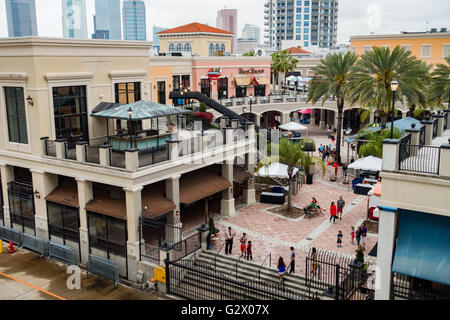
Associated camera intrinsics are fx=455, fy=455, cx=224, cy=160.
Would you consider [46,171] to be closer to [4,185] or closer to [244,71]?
[4,185]

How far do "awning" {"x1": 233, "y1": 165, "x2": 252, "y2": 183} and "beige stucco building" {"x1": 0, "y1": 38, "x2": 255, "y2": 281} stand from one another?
3.05 feet

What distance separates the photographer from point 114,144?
79.6 ft

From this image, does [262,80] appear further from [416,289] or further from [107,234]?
[416,289]

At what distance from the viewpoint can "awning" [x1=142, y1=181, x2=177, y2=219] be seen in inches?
862

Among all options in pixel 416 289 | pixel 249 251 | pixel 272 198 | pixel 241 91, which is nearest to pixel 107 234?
pixel 249 251

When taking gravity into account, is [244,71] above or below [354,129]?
above

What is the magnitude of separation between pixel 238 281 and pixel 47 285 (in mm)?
9371

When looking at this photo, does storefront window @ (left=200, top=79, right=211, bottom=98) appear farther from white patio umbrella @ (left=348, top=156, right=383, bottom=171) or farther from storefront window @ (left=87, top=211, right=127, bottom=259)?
storefront window @ (left=87, top=211, right=127, bottom=259)

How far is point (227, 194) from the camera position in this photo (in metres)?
27.5

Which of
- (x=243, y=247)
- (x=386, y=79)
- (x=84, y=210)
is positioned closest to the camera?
(x=243, y=247)

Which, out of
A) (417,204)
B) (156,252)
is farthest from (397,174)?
(156,252)

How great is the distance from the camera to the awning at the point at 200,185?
80.3 ft

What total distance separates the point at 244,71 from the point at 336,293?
138 feet

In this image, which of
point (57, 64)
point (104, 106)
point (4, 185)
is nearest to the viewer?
point (57, 64)
